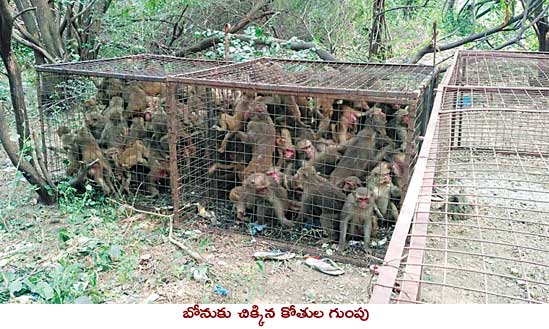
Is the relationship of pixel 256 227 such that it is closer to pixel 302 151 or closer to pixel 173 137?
pixel 302 151

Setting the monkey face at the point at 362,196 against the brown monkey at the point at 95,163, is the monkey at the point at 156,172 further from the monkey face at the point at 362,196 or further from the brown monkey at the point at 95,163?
the monkey face at the point at 362,196

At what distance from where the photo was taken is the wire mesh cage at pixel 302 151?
425 cm

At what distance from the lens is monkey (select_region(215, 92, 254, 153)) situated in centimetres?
490

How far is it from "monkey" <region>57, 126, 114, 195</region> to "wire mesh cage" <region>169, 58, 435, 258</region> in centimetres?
90

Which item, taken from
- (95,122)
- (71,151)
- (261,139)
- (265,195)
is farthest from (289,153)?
(71,151)

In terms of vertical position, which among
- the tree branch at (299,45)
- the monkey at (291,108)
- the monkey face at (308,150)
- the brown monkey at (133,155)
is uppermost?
the tree branch at (299,45)

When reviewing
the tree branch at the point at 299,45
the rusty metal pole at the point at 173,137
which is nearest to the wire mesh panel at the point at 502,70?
the tree branch at the point at 299,45

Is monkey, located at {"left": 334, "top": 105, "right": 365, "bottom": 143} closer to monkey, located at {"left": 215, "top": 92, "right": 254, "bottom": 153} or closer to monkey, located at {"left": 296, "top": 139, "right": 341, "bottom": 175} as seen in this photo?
monkey, located at {"left": 296, "top": 139, "right": 341, "bottom": 175}

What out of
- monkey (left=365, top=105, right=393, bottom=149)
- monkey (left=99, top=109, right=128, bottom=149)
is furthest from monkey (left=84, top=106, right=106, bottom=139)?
monkey (left=365, top=105, right=393, bottom=149)

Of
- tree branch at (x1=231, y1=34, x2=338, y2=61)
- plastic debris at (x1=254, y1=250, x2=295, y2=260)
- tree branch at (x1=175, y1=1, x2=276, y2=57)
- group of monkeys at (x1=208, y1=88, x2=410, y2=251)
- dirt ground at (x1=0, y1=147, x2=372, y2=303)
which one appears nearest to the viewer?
dirt ground at (x1=0, y1=147, x2=372, y2=303)

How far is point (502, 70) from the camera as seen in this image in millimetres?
5570

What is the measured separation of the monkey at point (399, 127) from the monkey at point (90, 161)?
110 inches
